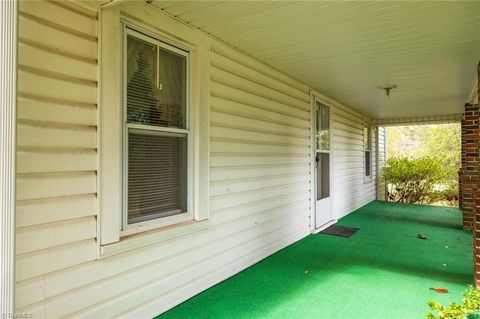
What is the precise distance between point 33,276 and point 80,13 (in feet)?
5.25

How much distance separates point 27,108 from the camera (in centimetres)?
166

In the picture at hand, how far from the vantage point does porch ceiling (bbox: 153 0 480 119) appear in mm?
2361

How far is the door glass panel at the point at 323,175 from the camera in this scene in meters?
5.59

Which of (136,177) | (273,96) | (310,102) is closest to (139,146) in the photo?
(136,177)

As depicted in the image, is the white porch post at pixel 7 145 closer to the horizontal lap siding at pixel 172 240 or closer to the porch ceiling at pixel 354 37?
the horizontal lap siding at pixel 172 240

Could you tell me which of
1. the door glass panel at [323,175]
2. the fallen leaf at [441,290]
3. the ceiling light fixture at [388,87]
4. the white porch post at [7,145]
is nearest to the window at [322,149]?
the door glass panel at [323,175]

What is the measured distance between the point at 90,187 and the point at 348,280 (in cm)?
265

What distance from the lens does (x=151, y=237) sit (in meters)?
2.32

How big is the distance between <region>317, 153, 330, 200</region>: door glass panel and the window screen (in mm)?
3415

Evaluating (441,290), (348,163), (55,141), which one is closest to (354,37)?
(441,290)

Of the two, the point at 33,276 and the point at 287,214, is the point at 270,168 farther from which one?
the point at 33,276

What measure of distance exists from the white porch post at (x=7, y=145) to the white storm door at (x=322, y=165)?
4.53m

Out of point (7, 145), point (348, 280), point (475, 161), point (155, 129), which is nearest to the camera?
point (7, 145)

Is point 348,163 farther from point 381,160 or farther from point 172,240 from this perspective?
point 172,240
